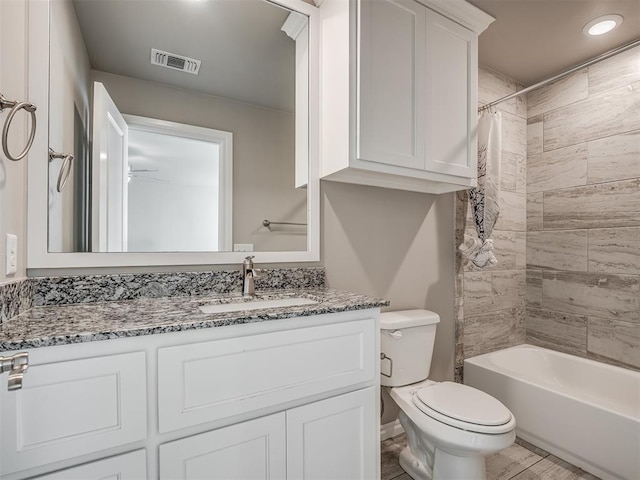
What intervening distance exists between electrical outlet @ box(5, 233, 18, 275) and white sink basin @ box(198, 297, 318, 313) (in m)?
0.56

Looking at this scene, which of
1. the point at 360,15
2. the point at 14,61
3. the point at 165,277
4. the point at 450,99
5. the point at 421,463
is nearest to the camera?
the point at 14,61

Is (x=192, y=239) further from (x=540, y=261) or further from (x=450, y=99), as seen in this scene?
(x=540, y=261)

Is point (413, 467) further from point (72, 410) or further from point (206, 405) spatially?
point (72, 410)

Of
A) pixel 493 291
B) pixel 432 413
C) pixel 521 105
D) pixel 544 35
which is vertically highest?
pixel 544 35

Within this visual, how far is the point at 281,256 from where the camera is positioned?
1.69 metres

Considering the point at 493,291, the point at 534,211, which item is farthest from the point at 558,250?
the point at 493,291

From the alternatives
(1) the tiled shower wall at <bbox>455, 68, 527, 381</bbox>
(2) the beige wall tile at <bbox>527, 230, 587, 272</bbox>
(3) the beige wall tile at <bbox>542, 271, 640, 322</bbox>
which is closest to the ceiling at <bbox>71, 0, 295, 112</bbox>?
(1) the tiled shower wall at <bbox>455, 68, 527, 381</bbox>

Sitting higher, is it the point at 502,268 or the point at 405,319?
the point at 502,268

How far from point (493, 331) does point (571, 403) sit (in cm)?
78

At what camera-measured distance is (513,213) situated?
2662 millimetres

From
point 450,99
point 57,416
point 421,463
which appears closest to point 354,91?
point 450,99

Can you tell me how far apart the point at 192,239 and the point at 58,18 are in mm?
940

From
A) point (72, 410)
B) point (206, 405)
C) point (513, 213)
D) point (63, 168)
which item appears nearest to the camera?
point (72, 410)

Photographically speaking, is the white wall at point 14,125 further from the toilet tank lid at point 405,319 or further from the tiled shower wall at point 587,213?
the tiled shower wall at point 587,213
